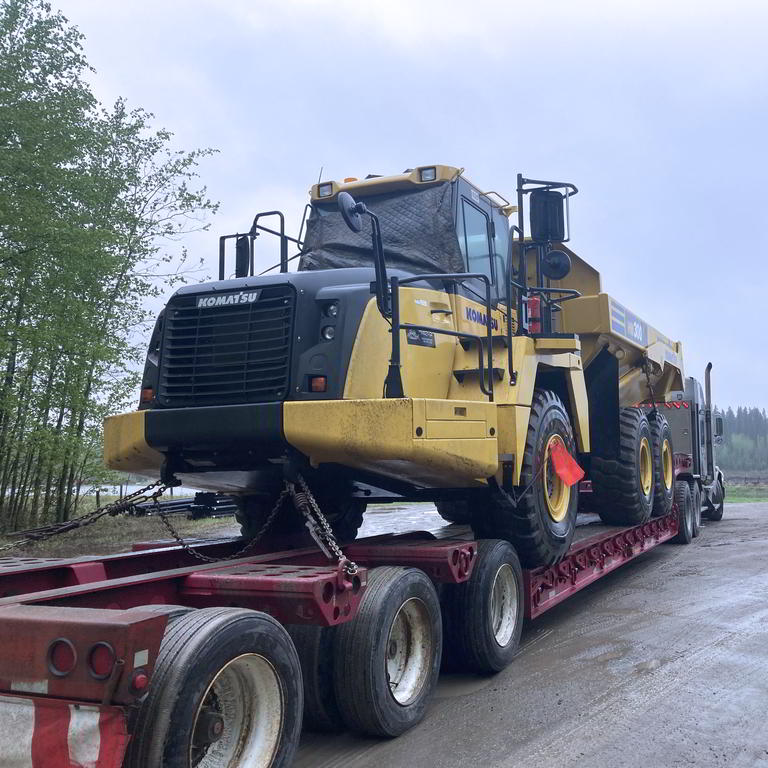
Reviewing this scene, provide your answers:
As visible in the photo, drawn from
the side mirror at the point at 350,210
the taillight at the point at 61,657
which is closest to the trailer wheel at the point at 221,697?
the taillight at the point at 61,657

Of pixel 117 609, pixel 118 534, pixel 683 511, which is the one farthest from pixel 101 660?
pixel 118 534

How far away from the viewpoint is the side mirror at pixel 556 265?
634 cm

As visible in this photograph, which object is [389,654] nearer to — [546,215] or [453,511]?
[546,215]

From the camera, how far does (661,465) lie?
32.3 ft

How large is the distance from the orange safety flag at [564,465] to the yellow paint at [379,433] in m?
1.51

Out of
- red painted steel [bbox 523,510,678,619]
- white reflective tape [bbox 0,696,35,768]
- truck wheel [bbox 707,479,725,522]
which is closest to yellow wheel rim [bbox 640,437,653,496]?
red painted steel [bbox 523,510,678,619]

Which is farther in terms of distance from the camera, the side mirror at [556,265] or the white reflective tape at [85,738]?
the side mirror at [556,265]

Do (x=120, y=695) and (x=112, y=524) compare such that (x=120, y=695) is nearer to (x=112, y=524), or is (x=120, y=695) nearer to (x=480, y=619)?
(x=480, y=619)

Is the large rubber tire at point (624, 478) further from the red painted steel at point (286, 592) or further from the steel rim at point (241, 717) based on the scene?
the steel rim at point (241, 717)

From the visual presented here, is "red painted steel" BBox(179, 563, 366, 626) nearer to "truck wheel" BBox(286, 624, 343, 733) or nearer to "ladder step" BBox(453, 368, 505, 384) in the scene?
"truck wheel" BBox(286, 624, 343, 733)

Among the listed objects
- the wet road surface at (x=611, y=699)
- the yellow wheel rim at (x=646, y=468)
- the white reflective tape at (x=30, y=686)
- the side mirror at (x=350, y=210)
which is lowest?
the wet road surface at (x=611, y=699)

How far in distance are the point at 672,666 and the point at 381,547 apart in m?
2.24

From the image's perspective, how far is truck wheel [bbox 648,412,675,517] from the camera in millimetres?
9633

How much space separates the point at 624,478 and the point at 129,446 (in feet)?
17.5
